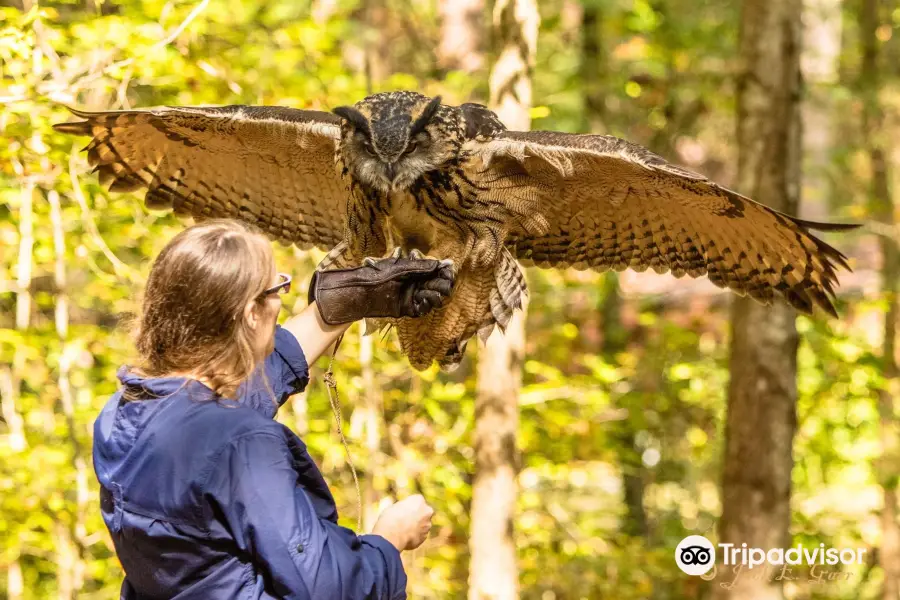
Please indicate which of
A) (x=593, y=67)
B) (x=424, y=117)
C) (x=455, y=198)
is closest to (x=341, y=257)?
(x=455, y=198)

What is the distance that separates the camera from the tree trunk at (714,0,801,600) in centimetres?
465

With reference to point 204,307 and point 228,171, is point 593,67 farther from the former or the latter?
point 204,307

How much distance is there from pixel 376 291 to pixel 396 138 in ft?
1.77

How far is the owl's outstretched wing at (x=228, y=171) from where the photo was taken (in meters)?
2.81

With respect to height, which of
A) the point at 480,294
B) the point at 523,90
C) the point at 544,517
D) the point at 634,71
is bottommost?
the point at 544,517

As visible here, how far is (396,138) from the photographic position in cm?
243

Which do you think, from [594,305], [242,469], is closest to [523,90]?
[242,469]

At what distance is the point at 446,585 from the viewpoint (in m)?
5.00

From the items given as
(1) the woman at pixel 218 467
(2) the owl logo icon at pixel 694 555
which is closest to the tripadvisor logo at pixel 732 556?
(2) the owl logo icon at pixel 694 555

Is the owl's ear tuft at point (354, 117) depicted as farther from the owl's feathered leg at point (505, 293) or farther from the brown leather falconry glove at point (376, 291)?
the owl's feathered leg at point (505, 293)

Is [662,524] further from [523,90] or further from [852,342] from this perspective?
[523,90]

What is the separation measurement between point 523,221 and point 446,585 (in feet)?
9.76

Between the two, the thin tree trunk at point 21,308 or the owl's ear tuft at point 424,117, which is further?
the thin tree trunk at point 21,308

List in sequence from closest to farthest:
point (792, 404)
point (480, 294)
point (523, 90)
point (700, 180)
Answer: point (700, 180) → point (480, 294) → point (523, 90) → point (792, 404)
